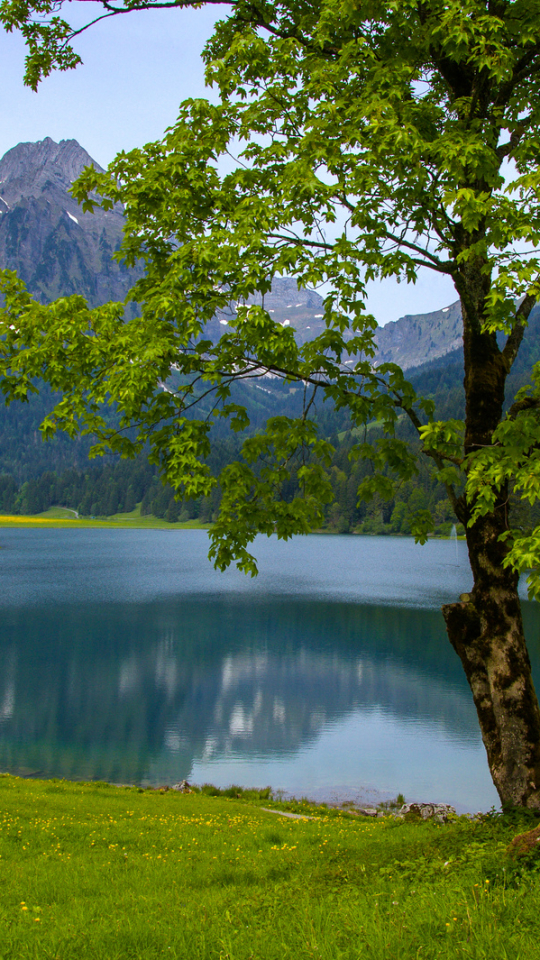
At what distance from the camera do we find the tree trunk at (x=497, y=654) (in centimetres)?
925

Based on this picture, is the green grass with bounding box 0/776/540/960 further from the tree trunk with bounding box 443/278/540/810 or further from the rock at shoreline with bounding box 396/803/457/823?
the rock at shoreline with bounding box 396/803/457/823

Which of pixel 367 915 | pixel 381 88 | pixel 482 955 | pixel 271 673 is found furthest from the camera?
pixel 271 673

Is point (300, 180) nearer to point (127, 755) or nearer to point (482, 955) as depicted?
point (482, 955)

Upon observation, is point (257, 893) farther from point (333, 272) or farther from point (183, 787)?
point (183, 787)

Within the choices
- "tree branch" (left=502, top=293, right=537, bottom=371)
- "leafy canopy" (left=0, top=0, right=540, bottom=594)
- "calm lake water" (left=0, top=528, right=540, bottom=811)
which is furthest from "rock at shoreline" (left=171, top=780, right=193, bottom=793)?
"tree branch" (left=502, top=293, right=537, bottom=371)

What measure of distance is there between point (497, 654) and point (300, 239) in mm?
6995

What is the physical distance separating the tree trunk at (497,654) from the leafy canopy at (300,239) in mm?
672

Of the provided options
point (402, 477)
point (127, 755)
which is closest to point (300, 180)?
point (402, 477)

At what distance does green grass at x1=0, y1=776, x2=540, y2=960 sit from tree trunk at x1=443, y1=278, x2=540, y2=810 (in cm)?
87

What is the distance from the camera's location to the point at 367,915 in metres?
5.62

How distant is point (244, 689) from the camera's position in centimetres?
Result: 3759

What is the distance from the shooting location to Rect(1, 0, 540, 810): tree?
26.8 ft

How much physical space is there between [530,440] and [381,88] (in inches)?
219

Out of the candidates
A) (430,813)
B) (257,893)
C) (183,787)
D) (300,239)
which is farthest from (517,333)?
(183,787)
